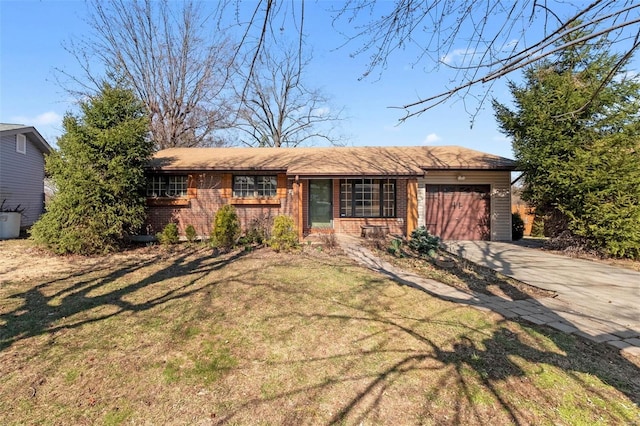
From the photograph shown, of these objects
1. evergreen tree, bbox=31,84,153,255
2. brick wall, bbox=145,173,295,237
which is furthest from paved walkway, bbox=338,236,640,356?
evergreen tree, bbox=31,84,153,255

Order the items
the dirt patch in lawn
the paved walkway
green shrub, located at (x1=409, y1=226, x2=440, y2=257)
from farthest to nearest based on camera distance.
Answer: green shrub, located at (x1=409, y1=226, x2=440, y2=257)
the dirt patch in lawn
the paved walkway

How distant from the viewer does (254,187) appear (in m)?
11.3

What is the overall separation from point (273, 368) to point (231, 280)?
121 inches

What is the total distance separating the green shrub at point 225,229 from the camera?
9.06 metres

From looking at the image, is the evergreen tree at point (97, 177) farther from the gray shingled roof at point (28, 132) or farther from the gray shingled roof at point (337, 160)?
the gray shingled roof at point (28, 132)

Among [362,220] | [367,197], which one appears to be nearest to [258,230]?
[362,220]

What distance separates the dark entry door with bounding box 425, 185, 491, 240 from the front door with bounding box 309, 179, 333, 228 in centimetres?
383

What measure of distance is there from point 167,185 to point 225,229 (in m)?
3.71

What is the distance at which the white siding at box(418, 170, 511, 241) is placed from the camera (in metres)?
11.8

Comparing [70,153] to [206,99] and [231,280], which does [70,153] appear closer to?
[231,280]

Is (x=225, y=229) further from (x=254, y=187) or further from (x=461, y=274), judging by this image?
(x=461, y=274)

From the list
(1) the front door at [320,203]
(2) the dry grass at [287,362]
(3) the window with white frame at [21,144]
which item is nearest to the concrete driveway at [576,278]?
(2) the dry grass at [287,362]

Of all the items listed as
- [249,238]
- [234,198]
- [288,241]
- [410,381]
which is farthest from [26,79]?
[410,381]

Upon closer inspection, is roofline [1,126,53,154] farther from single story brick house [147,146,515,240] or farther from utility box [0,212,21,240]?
single story brick house [147,146,515,240]
